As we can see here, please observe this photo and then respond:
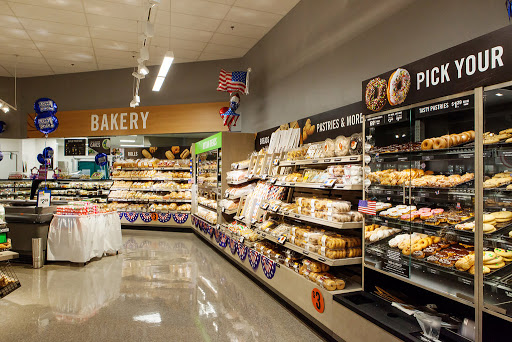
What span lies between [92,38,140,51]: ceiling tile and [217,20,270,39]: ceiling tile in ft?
8.07

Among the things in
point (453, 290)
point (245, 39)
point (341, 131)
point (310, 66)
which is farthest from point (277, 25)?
point (453, 290)

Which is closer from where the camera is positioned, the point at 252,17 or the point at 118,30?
the point at 252,17

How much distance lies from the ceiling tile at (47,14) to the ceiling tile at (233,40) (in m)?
2.76

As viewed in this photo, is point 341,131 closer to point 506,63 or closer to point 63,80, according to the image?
point 506,63

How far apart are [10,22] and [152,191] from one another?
5334 millimetres

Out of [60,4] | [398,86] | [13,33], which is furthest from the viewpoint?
[13,33]

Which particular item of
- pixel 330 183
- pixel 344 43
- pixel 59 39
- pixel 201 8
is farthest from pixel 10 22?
pixel 330 183

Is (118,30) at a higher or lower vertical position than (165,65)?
higher

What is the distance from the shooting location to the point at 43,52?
894cm

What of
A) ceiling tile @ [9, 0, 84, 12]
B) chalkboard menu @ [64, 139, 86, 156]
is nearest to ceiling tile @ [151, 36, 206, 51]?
ceiling tile @ [9, 0, 84, 12]

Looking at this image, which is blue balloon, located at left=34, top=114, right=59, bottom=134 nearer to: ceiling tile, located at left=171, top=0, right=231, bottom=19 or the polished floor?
the polished floor

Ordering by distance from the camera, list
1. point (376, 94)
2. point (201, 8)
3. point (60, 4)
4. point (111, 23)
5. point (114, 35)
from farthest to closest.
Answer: point (114, 35) → point (111, 23) → point (201, 8) → point (60, 4) → point (376, 94)

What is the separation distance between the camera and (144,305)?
417cm

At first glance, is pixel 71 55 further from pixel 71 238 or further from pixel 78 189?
pixel 71 238
